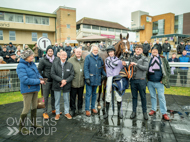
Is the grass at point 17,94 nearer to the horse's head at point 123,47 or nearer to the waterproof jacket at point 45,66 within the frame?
the waterproof jacket at point 45,66

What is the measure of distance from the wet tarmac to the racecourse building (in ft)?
100

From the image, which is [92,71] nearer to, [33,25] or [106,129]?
[106,129]

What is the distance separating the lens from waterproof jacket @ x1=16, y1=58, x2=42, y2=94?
10.3 feet

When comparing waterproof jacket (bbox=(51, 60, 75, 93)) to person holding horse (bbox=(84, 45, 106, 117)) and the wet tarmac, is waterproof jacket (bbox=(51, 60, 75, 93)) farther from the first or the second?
the wet tarmac

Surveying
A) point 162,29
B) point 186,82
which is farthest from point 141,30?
point 186,82

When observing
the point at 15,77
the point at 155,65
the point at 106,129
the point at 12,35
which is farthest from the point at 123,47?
the point at 12,35

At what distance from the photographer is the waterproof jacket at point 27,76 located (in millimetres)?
3141

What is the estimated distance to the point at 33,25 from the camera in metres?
31.2

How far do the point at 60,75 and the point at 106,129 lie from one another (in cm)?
201

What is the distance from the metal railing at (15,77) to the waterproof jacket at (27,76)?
4.33m

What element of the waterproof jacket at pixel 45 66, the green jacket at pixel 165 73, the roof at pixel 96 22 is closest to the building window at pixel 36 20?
the roof at pixel 96 22

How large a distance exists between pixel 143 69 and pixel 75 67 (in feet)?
6.85

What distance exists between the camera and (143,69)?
13.0ft

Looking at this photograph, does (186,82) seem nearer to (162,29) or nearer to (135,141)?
(135,141)
